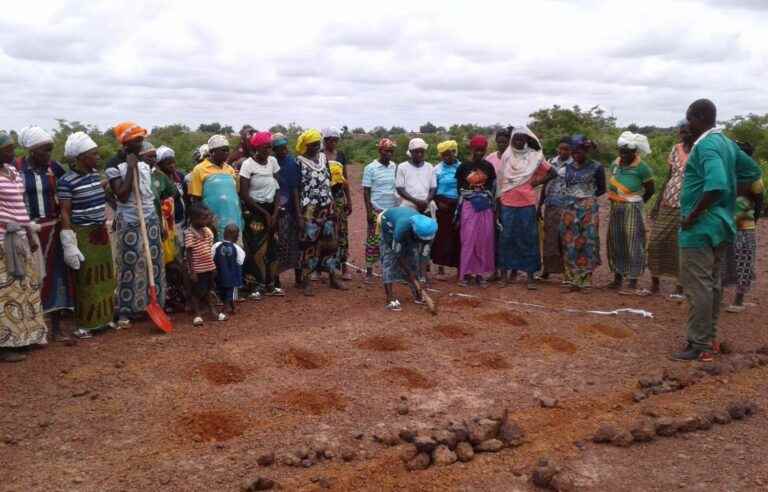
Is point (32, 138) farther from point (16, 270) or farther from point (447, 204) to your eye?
point (447, 204)

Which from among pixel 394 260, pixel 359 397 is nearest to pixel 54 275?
pixel 359 397

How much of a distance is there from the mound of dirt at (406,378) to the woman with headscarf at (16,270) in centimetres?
264

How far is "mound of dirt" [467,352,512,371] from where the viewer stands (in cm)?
521

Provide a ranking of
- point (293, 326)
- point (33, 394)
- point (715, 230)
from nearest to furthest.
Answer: point (33, 394), point (715, 230), point (293, 326)

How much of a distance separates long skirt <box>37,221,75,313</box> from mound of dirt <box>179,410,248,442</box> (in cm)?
210

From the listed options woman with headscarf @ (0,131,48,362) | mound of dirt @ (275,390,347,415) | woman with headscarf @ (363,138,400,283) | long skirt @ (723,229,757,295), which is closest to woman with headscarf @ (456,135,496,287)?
woman with headscarf @ (363,138,400,283)

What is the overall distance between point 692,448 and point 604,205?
11.6 m

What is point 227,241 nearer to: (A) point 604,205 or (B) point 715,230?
(B) point 715,230

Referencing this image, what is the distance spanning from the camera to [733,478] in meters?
3.53

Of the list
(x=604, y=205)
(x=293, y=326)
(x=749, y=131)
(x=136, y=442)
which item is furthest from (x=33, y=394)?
(x=749, y=131)

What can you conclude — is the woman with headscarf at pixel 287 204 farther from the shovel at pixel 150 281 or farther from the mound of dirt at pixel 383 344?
the mound of dirt at pixel 383 344

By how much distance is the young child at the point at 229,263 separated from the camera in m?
6.20

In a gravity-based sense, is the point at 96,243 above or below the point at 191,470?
above

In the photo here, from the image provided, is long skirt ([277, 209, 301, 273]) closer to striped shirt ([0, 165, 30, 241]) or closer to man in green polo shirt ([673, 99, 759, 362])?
striped shirt ([0, 165, 30, 241])
